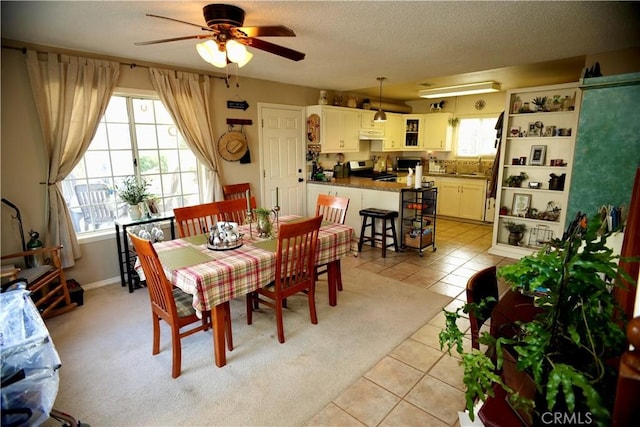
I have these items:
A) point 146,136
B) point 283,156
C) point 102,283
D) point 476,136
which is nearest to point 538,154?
point 476,136

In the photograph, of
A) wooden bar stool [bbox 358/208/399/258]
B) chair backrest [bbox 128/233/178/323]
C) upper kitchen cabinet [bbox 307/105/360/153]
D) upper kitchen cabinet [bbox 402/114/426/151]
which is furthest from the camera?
upper kitchen cabinet [bbox 402/114/426/151]

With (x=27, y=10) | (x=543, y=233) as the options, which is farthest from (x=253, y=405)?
(x=543, y=233)

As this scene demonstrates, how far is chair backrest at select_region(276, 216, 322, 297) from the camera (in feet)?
7.79

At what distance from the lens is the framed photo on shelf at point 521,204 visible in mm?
4500

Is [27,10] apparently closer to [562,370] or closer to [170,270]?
[170,270]

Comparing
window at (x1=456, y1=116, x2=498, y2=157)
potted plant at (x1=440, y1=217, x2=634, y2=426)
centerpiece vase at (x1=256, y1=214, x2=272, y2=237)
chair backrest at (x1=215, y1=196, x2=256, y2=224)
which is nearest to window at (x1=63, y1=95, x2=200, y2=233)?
chair backrest at (x1=215, y1=196, x2=256, y2=224)

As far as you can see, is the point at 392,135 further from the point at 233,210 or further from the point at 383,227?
the point at 233,210

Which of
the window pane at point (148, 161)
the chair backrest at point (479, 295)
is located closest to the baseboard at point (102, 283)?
the window pane at point (148, 161)

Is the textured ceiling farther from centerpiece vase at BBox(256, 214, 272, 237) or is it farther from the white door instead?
centerpiece vase at BBox(256, 214, 272, 237)

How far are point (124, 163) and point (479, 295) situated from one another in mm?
3837

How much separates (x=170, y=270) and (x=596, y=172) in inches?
131

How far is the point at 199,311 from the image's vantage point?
2.12 meters

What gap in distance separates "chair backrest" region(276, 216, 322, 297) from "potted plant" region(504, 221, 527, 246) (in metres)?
3.29

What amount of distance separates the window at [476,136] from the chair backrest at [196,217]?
225 inches
